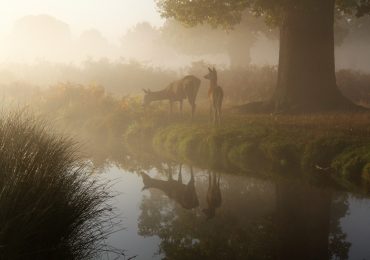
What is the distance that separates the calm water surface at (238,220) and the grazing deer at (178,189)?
2 centimetres

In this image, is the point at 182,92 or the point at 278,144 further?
the point at 182,92

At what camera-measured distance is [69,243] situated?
682cm

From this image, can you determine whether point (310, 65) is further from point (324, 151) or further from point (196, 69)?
point (196, 69)

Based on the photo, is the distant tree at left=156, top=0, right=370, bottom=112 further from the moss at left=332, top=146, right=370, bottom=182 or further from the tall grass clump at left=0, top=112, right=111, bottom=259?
the tall grass clump at left=0, top=112, right=111, bottom=259

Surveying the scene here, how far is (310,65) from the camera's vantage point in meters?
20.1

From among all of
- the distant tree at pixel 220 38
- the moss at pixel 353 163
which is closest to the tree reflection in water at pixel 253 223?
the moss at pixel 353 163

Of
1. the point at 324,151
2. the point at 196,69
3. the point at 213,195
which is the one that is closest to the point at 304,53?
the point at 324,151

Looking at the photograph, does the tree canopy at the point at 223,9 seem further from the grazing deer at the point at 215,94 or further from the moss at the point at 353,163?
the moss at the point at 353,163

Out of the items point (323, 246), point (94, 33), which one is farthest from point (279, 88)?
point (94, 33)

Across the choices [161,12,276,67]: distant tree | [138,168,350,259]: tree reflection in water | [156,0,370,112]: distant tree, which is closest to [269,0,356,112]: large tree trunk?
[156,0,370,112]: distant tree

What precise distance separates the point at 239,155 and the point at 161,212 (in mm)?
5123

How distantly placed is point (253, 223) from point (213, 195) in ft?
7.66

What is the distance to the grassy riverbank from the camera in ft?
42.2

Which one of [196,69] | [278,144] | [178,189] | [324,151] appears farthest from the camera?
[196,69]
